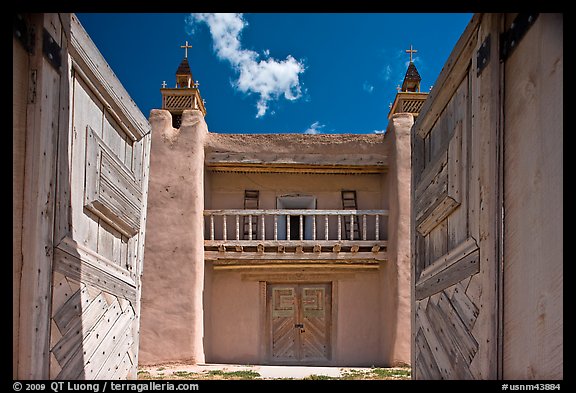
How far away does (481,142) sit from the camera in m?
3.29

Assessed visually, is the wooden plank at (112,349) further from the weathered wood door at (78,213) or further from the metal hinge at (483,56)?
the metal hinge at (483,56)

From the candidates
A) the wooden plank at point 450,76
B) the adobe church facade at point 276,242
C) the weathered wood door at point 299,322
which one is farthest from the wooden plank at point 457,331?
the weathered wood door at point 299,322

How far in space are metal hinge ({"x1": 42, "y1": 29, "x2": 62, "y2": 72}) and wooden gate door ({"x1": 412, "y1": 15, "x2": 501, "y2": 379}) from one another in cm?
245

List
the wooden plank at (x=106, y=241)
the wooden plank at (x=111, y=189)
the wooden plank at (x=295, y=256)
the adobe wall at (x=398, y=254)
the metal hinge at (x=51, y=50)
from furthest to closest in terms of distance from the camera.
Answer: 1. the wooden plank at (x=295, y=256)
2. the adobe wall at (x=398, y=254)
3. the wooden plank at (x=106, y=241)
4. the wooden plank at (x=111, y=189)
5. the metal hinge at (x=51, y=50)

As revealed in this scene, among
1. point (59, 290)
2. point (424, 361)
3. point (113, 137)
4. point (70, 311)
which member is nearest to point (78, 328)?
point (70, 311)

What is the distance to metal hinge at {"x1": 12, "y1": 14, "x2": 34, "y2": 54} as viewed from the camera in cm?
289

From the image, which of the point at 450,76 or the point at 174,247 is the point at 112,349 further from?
the point at 174,247

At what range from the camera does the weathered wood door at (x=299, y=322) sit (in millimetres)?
15430

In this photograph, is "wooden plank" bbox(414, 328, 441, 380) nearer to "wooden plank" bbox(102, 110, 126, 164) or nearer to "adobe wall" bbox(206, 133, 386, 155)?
"wooden plank" bbox(102, 110, 126, 164)

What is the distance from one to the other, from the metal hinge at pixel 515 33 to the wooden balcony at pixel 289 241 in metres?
11.3

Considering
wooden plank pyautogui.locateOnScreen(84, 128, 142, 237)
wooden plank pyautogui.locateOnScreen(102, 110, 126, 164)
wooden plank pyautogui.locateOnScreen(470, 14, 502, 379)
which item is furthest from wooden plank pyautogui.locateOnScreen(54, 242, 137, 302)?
wooden plank pyautogui.locateOnScreen(470, 14, 502, 379)

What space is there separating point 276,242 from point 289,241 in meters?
0.34

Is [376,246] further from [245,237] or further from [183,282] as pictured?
[183,282]

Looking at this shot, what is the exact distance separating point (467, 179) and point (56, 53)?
2603mm
